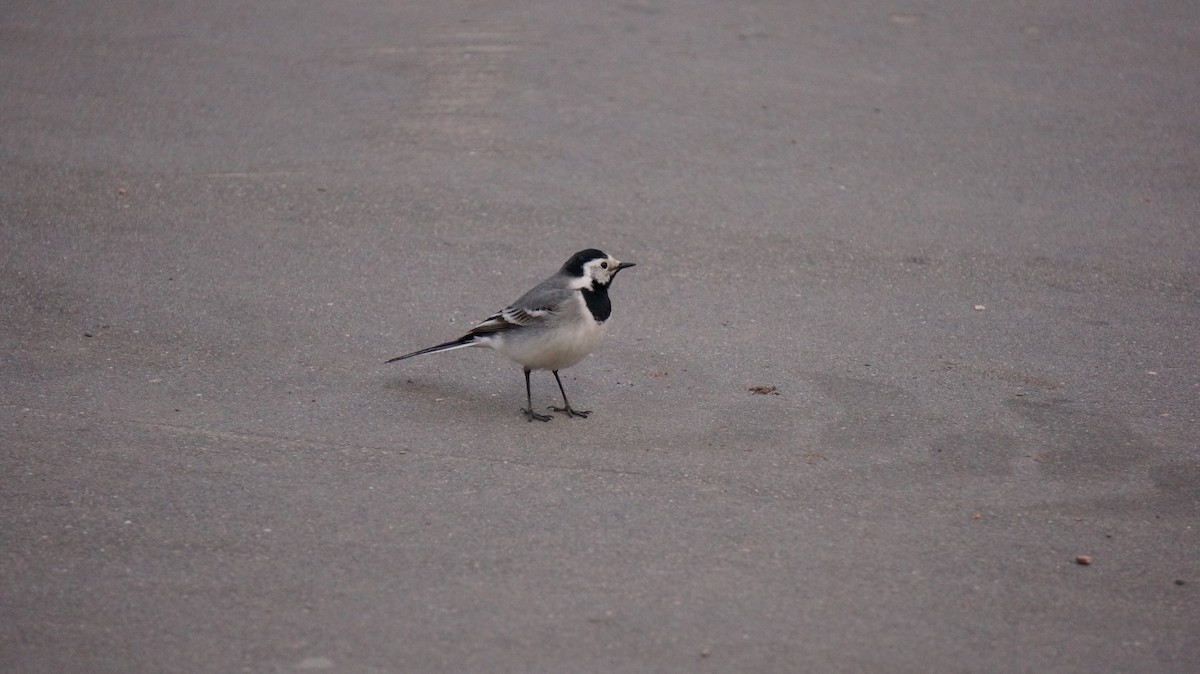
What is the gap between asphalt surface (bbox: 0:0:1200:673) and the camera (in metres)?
4.80

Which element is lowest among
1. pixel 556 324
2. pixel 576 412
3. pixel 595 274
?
pixel 576 412

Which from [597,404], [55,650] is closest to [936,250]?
[597,404]

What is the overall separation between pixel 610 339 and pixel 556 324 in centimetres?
110

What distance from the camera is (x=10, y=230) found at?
28.2 feet

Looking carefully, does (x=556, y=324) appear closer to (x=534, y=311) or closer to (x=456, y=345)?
(x=534, y=311)

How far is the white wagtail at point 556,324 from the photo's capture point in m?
6.52

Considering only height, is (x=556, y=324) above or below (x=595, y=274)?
below

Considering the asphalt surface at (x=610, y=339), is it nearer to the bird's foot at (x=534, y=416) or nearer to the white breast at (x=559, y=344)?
the bird's foot at (x=534, y=416)

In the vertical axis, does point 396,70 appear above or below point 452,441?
above

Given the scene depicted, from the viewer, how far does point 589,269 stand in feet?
22.1

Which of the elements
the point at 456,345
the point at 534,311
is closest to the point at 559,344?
the point at 534,311

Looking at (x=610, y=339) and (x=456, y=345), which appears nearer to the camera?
(x=456, y=345)

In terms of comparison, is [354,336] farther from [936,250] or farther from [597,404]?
[936,250]

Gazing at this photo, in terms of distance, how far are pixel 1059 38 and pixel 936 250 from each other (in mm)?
5130
